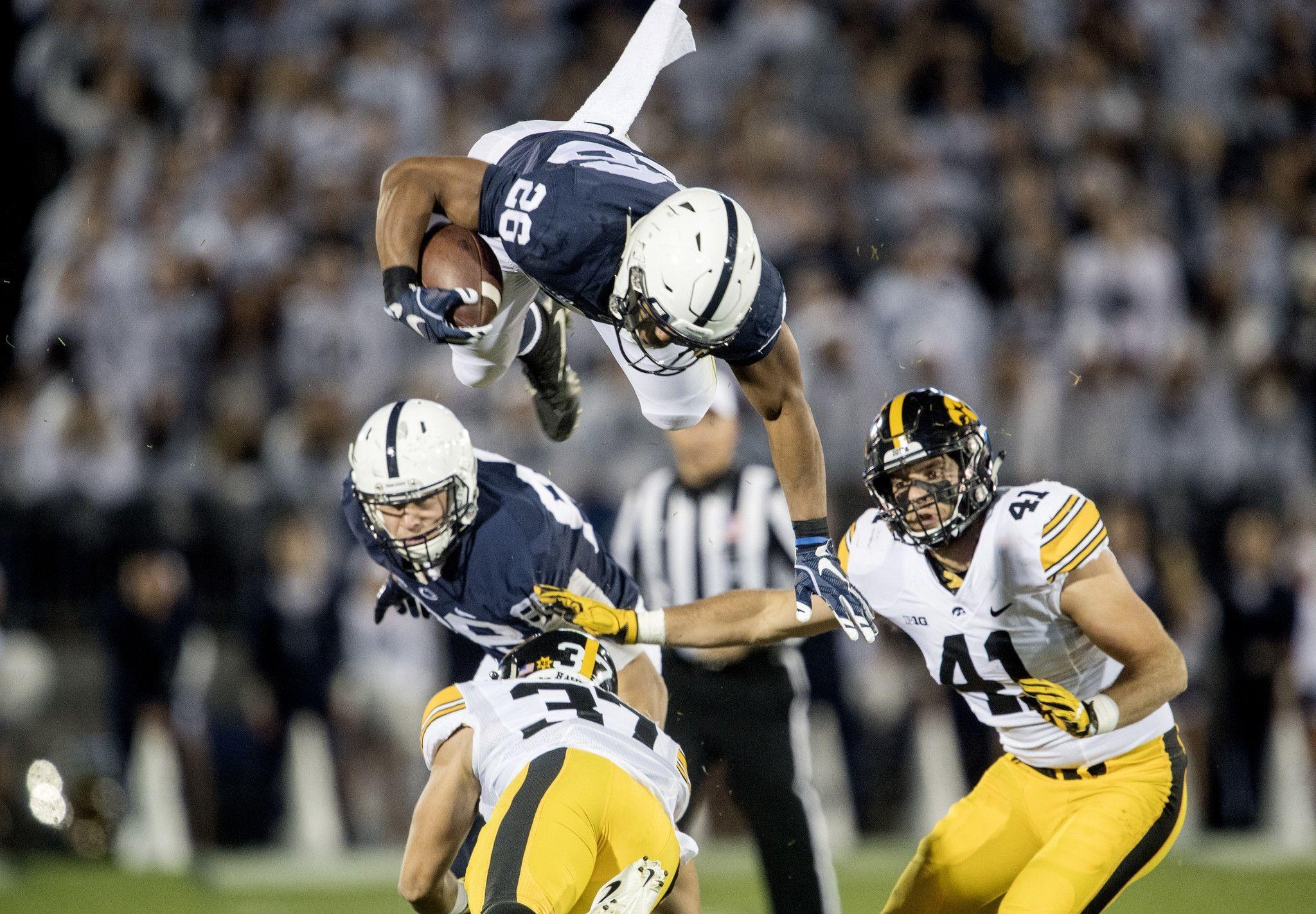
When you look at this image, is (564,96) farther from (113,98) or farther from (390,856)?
(390,856)

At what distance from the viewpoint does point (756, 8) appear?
11.0 m

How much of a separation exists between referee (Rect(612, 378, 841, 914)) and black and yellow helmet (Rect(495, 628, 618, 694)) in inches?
35.1

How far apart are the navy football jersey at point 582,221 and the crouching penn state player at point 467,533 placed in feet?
1.76

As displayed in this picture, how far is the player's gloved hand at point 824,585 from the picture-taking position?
14.0 ft

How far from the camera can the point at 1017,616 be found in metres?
4.18

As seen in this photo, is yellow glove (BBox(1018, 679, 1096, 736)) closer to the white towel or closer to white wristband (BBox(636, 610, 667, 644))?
white wristband (BBox(636, 610, 667, 644))

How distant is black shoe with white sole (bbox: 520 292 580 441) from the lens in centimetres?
524

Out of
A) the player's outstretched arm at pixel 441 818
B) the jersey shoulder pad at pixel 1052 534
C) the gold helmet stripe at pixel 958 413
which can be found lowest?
the player's outstretched arm at pixel 441 818

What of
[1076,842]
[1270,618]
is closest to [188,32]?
[1270,618]

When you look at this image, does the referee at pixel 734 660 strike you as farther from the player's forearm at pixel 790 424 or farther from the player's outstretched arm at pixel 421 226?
the player's outstretched arm at pixel 421 226

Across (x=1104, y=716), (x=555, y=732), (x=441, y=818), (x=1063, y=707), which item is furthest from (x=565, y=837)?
(x=1104, y=716)

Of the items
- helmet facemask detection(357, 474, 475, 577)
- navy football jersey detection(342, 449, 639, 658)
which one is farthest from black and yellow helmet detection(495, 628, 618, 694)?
helmet facemask detection(357, 474, 475, 577)

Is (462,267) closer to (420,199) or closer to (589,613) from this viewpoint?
(420,199)

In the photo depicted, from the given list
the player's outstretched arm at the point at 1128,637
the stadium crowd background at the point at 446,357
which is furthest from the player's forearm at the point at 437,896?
the stadium crowd background at the point at 446,357
